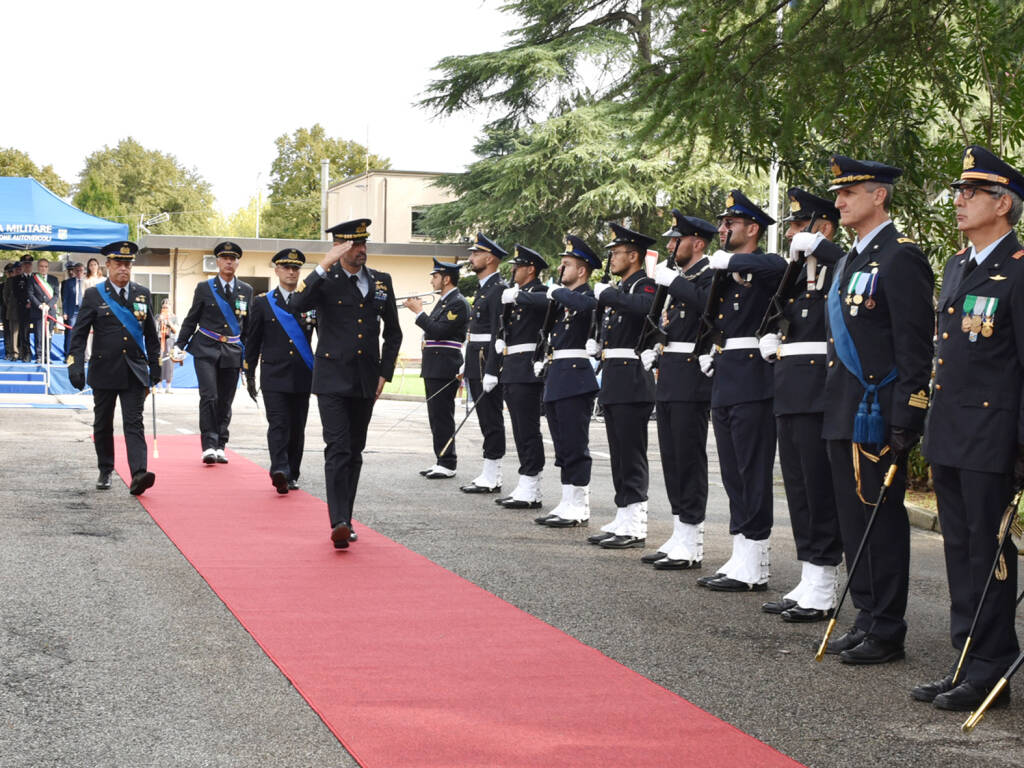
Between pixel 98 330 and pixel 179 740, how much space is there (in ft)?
21.9

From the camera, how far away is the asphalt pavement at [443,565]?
4312mm

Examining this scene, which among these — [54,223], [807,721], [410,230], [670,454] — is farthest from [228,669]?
[410,230]

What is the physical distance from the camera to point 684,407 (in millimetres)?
7641

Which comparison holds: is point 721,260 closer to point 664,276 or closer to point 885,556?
point 664,276

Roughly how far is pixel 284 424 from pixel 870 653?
635 cm

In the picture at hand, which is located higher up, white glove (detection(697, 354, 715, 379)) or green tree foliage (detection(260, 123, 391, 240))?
green tree foliage (detection(260, 123, 391, 240))

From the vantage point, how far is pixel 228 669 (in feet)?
17.0

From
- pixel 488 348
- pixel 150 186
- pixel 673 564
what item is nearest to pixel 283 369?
pixel 488 348

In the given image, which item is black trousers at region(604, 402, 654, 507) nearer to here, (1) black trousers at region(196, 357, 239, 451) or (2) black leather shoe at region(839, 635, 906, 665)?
(2) black leather shoe at region(839, 635, 906, 665)

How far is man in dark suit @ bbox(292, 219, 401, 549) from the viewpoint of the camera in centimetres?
803

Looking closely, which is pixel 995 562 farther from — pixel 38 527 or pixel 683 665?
pixel 38 527

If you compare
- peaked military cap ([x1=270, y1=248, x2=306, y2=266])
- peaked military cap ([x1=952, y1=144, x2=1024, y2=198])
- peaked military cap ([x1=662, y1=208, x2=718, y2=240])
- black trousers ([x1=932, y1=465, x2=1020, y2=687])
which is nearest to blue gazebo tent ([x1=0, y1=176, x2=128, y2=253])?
peaked military cap ([x1=270, y1=248, x2=306, y2=266])

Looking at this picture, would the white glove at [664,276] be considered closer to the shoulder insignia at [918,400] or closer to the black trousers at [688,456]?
the black trousers at [688,456]

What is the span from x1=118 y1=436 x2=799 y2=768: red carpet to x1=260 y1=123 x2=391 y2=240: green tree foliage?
7334 cm
